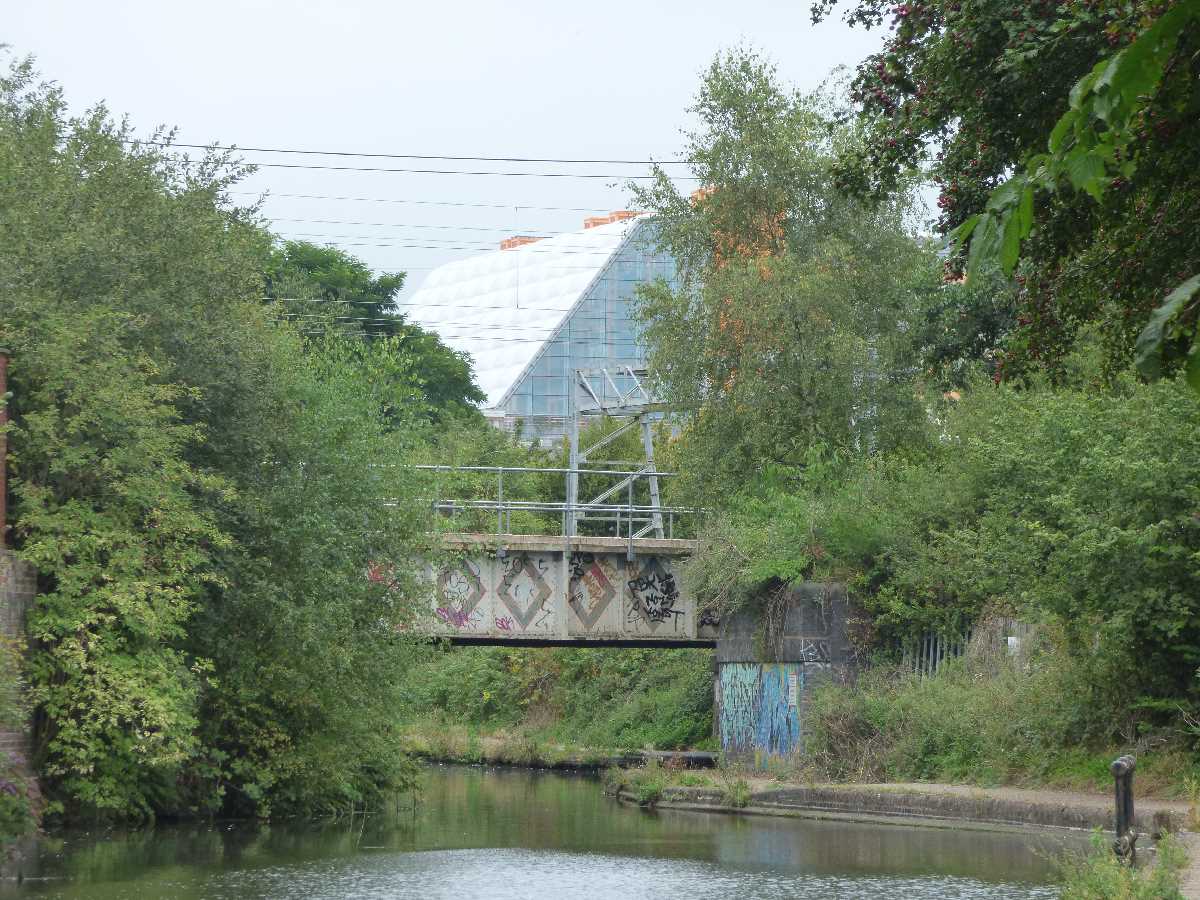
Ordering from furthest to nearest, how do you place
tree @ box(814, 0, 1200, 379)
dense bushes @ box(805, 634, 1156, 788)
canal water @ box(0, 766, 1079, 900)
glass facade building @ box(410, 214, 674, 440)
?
1. glass facade building @ box(410, 214, 674, 440)
2. dense bushes @ box(805, 634, 1156, 788)
3. canal water @ box(0, 766, 1079, 900)
4. tree @ box(814, 0, 1200, 379)

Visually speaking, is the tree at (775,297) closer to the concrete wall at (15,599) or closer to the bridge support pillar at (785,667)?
the bridge support pillar at (785,667)

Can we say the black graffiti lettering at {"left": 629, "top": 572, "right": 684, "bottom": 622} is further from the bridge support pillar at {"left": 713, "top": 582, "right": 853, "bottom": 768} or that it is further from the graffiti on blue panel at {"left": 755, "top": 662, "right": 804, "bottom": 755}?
the graffiti on blue panel at {"left": 755, "top": 662, "right": 804, "bottom": 755}

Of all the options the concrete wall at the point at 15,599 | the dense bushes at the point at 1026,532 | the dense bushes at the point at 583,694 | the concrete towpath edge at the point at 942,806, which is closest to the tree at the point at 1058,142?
the dense bushes at the point at 1026,532

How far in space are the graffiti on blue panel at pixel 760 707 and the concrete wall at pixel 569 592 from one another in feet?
7.24

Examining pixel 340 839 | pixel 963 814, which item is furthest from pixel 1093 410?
pixel 340 839

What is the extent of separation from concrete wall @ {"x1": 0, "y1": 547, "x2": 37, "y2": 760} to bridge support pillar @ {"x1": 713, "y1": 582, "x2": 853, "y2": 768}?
1404 cm

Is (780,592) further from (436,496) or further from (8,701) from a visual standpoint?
(8,701)

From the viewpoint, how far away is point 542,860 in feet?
58.5

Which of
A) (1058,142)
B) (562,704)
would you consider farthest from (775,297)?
(1058,142)

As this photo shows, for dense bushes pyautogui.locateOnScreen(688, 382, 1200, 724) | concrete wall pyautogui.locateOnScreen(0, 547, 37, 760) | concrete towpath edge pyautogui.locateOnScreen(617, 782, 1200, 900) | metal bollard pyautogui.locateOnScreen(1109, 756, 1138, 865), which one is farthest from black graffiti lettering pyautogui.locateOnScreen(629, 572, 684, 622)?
metal bollard pyautogui.locateOnScreen(1109, 756, 1138, 865)

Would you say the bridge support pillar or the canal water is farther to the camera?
the bridge support pillar

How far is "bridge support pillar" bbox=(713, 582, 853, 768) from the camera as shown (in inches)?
1136

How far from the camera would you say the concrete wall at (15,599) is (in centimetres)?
1859

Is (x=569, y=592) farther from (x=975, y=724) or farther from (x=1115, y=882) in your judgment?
(x=1115, y=882)
